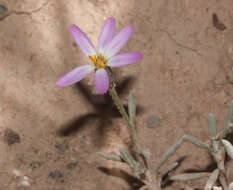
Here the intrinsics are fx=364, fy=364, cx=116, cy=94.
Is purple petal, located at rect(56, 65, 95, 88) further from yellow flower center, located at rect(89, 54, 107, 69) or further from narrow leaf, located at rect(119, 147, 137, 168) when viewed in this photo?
narrow leaf, located at rect(119, 147, 137, 168)

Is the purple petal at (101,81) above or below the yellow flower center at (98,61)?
below

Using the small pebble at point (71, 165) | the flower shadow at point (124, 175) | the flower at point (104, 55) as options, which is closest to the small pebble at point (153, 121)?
the flower shadow at point (124, 175)

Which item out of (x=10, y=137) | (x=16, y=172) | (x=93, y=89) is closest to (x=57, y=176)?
(x=16, y=172)

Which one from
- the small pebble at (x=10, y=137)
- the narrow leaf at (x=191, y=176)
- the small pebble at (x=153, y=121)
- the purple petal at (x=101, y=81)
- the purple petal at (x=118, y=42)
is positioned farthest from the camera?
the small pebble at (x=153, y=121)

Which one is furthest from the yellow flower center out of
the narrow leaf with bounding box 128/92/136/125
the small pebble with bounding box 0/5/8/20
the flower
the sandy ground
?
the small pebble with bounding box 0/5/8/20

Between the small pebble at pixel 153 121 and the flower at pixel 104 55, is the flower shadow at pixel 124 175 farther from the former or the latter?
the flower at pixel 104 55

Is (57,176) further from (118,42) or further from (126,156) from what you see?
(118,42)

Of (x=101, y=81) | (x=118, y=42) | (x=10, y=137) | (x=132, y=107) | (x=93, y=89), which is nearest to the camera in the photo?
(x=101, y=81)
